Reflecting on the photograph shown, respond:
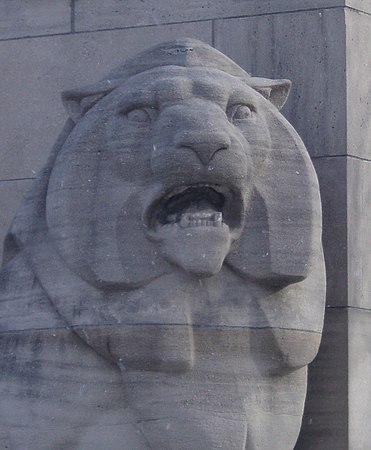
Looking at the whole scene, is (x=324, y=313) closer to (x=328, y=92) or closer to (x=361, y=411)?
(x=361, y=411)

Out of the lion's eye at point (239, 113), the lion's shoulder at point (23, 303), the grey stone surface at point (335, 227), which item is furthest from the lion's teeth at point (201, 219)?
the grey stone surface at point (335, 227)

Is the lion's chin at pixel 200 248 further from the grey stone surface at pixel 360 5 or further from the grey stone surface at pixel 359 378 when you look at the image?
the grey stone surface at pixel 360 5

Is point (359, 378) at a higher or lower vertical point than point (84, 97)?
lower

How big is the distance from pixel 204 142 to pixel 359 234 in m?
1.75

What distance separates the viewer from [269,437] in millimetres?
8828

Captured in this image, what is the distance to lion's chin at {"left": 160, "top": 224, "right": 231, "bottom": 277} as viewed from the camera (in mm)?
8648

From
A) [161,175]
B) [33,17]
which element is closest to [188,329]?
[161,175]

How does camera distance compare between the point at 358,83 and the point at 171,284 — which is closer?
the point at 171,284

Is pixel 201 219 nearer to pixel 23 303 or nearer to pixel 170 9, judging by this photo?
pixel 23 303

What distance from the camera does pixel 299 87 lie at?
10.3m

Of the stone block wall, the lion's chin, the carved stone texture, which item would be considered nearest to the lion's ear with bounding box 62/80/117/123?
the carved stone texture

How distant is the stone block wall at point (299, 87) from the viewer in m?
9.87

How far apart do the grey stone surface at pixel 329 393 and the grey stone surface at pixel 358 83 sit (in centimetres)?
99

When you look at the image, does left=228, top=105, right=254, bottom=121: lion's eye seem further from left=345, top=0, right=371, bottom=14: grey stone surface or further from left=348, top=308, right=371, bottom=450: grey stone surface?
left=345, top=0, right=371, bottom=14: grey stone surface
